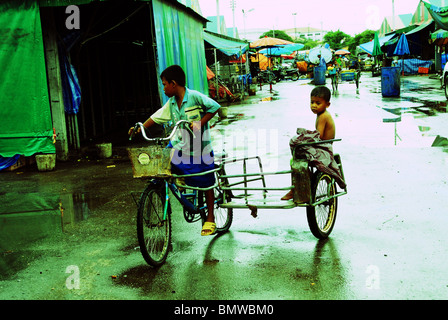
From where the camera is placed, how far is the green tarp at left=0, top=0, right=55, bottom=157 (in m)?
9.30

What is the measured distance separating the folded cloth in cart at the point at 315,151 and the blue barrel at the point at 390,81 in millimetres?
15890

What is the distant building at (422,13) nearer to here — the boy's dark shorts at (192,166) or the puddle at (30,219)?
the puddle at (30,219)

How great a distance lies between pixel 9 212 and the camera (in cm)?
664

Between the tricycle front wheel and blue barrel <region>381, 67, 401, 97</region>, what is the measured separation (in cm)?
1568

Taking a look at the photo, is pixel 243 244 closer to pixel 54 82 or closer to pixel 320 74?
pixel 54 82

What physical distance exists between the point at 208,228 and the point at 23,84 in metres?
6.44

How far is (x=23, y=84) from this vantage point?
370 inches

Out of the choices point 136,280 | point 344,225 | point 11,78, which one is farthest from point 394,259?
point 11,78

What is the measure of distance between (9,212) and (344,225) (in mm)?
4630

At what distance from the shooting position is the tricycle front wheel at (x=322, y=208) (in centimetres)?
464

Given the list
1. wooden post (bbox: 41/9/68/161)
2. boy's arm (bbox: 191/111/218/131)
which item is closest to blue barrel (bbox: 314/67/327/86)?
wooden post (bbox: 41/9/68/161)

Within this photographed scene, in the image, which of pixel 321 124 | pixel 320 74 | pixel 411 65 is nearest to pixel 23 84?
pixel 321 124
